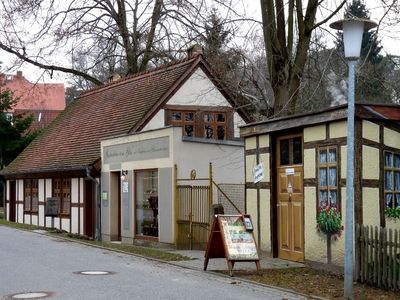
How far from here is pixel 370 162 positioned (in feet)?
39.3

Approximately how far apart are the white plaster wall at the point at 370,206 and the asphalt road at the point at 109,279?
2365mm

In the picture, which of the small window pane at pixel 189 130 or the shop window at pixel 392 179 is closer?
the shop window at pixel 392 179

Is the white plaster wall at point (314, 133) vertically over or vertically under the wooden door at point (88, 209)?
over

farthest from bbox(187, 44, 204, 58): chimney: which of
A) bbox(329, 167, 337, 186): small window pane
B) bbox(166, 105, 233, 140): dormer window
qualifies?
bbox(329, 167, 337, 186): small window pane

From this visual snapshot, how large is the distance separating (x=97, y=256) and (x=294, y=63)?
6842 mm

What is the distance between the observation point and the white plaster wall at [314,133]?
41.8 ft

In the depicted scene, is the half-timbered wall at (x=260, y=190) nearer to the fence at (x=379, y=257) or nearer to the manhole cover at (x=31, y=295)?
the fence at (x=379, y=257)

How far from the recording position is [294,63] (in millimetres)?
17078

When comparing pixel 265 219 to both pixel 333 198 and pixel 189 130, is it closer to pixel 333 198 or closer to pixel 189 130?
pixel 333 198

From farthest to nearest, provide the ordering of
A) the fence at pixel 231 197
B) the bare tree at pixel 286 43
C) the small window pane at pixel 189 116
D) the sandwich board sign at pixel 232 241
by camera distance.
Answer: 1. the small window pane at pixel 189 116
2. the fence at pixel 231 197
3. the bare tree at pixel 286 43
4. the sandwich board sign at pixel 232 241

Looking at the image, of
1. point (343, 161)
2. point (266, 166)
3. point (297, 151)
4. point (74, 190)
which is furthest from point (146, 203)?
point (343, 161)

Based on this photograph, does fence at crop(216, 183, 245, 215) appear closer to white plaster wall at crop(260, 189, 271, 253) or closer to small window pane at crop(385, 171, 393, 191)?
white plaster wall at crop(260, 189, 271, 253)

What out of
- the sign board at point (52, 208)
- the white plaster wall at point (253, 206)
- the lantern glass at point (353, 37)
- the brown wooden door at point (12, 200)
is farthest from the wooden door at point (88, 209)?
the lantern glass at point (353, 37)

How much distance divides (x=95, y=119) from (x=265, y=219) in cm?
1418
